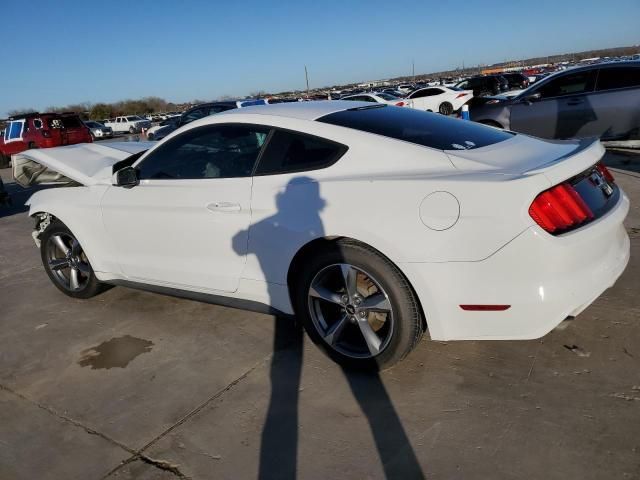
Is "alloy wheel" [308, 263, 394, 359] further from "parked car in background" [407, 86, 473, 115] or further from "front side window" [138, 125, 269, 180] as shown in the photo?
"parked car in background" [407, 86, 473, 115]

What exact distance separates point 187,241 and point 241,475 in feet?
5.32

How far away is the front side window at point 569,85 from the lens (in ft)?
28.0

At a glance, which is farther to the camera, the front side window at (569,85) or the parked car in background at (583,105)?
the front side window at (569,85)

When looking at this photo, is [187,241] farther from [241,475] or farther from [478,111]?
[478,111]

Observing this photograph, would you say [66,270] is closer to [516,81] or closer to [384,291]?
[384,291]

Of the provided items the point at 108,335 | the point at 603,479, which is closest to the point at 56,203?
the point at 108,335

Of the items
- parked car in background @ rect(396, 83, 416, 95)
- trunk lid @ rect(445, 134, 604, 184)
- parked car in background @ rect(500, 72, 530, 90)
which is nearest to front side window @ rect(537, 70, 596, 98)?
trunk lid @ rect(445, 134, 604, 184)

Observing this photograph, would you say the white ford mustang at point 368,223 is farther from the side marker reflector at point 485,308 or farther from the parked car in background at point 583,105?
the parked car in background at point 583,105

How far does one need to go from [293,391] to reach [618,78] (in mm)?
8152

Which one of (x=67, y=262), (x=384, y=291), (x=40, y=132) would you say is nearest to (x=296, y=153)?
(x=384, y=291)

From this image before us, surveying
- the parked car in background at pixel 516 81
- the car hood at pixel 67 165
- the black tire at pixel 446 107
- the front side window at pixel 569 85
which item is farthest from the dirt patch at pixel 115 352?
the parked car in background at pixel 516 81

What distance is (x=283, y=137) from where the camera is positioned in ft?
10.2

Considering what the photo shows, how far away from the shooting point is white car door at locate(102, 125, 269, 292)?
10.5ft

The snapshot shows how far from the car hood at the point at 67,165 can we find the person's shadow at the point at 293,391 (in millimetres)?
1718
